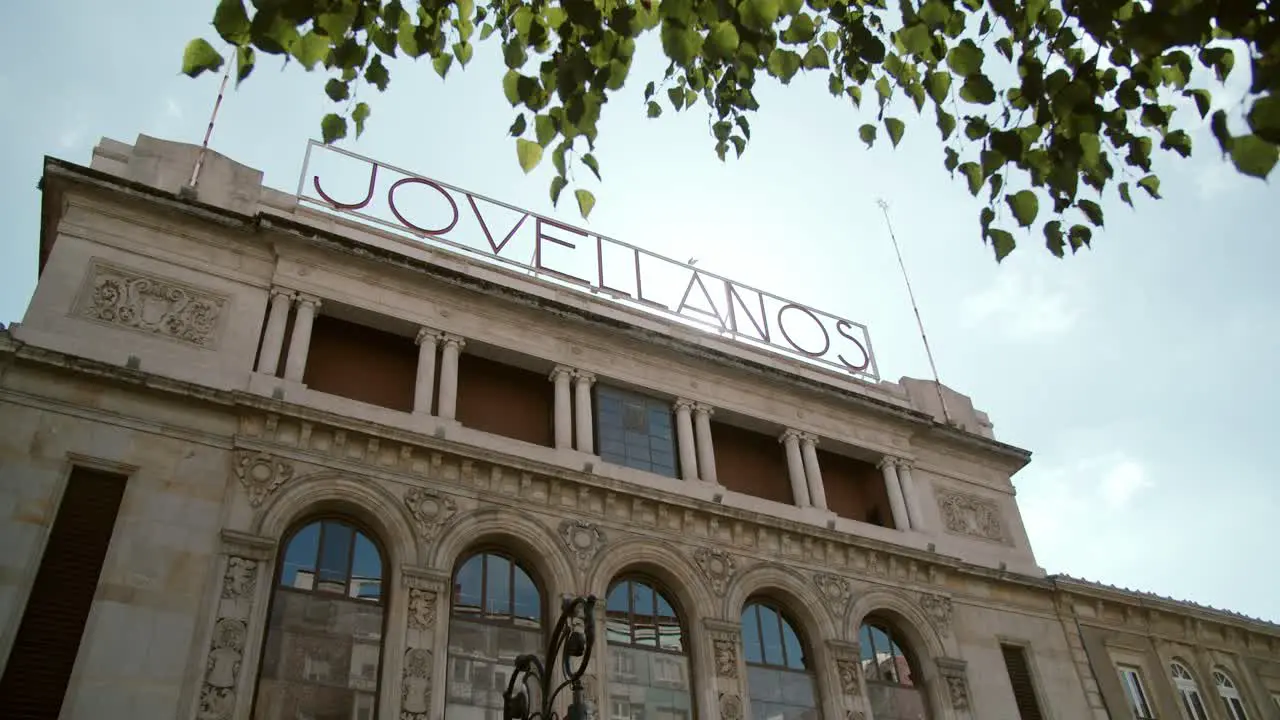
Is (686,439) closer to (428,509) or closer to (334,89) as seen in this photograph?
(428,509)

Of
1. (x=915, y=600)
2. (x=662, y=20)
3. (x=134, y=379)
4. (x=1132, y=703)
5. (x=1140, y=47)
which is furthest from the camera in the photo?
(x=1132, y=703)

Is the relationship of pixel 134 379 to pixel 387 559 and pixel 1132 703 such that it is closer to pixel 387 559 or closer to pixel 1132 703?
pixel 387 559

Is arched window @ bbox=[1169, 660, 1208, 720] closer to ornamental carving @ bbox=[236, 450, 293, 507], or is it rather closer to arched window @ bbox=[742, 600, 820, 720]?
arched window @ bbox=[742, 600, 820, 720]

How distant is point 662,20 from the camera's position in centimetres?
958

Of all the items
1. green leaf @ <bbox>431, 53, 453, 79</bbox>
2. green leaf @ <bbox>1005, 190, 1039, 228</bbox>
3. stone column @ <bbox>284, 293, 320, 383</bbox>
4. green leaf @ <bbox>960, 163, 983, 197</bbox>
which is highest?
stone column @ <bbox>284, 293, 320, 383</bbox>

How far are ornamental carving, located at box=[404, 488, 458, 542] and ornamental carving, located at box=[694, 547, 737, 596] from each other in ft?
16.4

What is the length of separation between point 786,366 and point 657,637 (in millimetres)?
8495

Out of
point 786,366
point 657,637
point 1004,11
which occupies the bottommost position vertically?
point 657,637

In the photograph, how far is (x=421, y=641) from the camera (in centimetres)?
1611

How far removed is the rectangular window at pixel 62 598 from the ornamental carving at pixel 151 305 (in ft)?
9.39

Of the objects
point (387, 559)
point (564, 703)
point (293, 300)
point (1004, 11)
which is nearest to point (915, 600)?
point (564, 703)

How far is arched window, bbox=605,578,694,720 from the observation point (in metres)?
17.6

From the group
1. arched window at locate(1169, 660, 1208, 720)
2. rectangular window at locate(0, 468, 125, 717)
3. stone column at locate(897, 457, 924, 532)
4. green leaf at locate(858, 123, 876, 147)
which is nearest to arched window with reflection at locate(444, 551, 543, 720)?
rectangular window at locate(0, 468, 125, 717)

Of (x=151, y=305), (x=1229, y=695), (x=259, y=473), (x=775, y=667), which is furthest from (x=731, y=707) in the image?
(x=1229, y=695)
